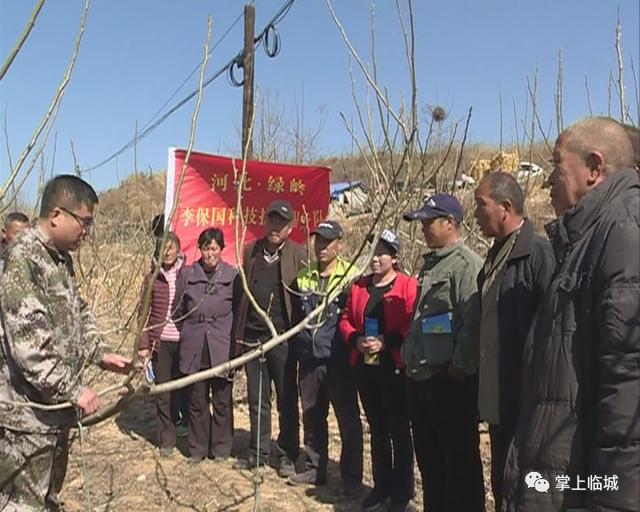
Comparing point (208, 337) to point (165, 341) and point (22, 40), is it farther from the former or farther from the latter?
point (22, 40)

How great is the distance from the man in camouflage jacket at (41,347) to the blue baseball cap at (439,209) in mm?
1716

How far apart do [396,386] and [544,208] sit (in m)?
12.3

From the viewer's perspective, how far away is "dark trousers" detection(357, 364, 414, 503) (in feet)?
13.6

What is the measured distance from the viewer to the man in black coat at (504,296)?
274cm

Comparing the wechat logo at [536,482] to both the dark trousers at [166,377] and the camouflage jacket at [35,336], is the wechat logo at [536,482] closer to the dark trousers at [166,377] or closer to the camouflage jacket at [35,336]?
the camouflage jacket at [35,336]

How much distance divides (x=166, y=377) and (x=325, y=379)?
1530 millimetres

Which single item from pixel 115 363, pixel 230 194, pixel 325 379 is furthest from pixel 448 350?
pixel 230 194

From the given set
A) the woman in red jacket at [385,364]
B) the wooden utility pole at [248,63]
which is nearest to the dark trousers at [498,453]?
the woman in red jacket at [385,364]

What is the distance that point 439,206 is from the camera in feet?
11.9

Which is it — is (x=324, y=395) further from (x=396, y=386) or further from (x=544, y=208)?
(x=544, y=208)

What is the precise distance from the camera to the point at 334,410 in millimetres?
4695

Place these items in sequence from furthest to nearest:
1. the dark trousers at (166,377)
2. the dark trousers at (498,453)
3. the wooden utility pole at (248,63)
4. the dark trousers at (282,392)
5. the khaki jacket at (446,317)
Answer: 1. the wooden utility pole at (248,63)
2. the dark trousers at (166,377)
3. the dark trousers at (282,392)
4. the khaki jacket at (446,317)
5. the dark trousers at (498,453)

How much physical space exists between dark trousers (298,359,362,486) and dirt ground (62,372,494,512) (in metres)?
0.19

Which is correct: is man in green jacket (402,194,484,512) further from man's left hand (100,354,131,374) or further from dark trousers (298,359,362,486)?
man's left hand (100,354,131,374)
